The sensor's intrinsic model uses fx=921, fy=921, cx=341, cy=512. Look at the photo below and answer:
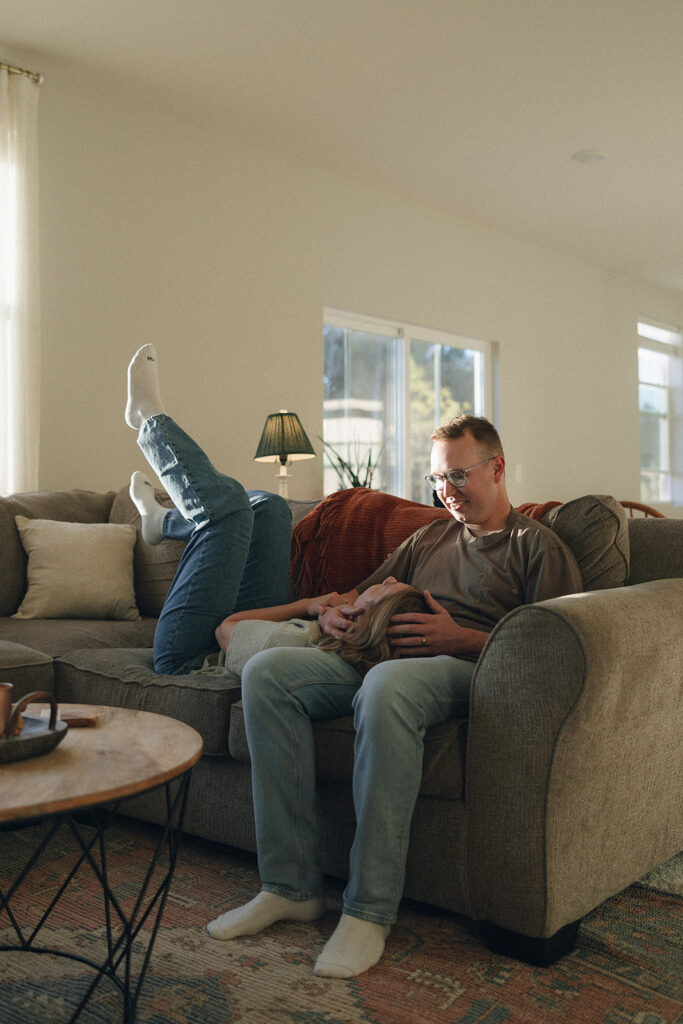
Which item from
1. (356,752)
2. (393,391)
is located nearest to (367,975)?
(356,752)

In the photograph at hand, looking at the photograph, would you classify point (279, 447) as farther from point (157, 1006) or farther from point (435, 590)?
point (157, 1006)

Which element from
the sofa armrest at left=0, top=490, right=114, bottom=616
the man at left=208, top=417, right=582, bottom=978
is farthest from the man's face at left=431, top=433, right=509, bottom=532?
the sofa armrest at left=0, top=490, right=114, bottom=616

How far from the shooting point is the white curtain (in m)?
3.68

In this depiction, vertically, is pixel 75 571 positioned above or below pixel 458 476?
below

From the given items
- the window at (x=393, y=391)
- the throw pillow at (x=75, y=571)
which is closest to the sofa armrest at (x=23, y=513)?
the throw pillow at (x=75, y=571)

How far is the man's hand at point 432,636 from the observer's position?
1.83 metres

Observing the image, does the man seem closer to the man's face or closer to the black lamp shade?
the man's face

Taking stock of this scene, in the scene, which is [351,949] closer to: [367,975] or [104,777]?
[367,975]

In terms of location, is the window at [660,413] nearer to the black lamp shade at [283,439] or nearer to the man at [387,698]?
the black lamp shade at [283,439]

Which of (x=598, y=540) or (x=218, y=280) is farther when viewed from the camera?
(x=218, y=280)

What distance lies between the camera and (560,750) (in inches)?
60.1

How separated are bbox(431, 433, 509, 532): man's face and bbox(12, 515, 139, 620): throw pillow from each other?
1.39 metres

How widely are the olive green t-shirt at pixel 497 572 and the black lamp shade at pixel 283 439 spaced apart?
223 cm

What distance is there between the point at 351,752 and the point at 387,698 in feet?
0.68
